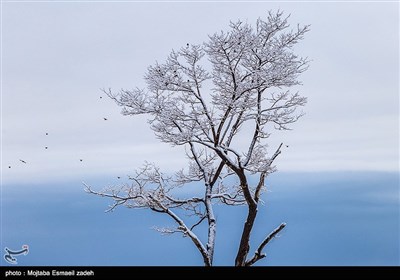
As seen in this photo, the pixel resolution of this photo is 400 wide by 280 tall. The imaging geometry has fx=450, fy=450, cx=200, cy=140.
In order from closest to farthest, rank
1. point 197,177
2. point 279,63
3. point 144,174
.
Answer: point 279,63 → point 144,174 → point 197,177

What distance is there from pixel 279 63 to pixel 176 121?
2.16 m

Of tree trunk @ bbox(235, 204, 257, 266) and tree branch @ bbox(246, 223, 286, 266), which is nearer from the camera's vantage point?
tree trunk @ bbox(235, 204, 257, 266)

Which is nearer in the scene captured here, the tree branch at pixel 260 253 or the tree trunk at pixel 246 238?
the tree trunk at pixel 246 238

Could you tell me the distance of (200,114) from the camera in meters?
8.28

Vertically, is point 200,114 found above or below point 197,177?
above

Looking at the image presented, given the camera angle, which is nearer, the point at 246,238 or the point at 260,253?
the point at 246,238

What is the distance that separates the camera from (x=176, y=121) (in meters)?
8.34

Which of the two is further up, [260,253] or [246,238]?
[246,238]
